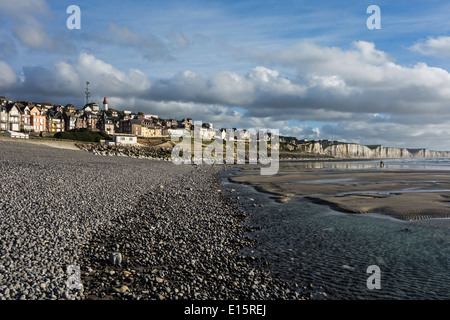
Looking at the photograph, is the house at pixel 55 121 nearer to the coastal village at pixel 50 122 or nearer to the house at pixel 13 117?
the coastal village at pixel 50 122

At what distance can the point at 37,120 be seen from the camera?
4818 inches

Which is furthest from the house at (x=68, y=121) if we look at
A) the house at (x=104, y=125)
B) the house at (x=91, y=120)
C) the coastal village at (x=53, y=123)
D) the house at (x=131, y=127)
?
the house at (x=131, y=127)

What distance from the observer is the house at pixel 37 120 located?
395ft

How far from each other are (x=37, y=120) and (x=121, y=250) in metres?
135

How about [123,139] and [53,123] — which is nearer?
[123,139]

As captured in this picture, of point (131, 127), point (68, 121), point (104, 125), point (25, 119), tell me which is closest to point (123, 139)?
point (25, 119)

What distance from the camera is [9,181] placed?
20016 mm

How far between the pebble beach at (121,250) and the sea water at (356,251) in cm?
104

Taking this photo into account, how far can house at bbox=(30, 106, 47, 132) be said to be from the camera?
12025cm

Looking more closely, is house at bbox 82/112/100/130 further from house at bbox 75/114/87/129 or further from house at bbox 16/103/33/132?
house at bbox 16/103/33/132

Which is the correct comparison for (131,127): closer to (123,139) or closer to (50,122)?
(50,122)

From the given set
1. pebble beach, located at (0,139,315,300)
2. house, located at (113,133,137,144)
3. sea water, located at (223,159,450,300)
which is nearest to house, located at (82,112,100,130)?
house, located at (113,133,137,144)

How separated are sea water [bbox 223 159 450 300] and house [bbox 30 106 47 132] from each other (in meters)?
130

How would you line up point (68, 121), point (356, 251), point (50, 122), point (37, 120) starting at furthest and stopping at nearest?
1. point (68, 121)
2. point (50, 122)
3. point (37, 120)
4. point (356, 251)
